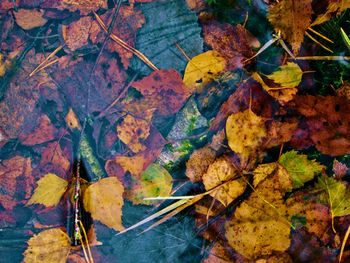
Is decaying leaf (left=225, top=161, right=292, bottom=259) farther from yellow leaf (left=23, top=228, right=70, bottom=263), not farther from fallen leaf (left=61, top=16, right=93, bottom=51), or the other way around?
fallen leaf (left=61, top=16, right=93, bottom=51)

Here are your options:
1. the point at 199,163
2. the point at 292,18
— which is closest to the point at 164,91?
the point at 199,163

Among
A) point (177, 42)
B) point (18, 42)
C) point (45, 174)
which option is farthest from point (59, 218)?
point (177, 42)

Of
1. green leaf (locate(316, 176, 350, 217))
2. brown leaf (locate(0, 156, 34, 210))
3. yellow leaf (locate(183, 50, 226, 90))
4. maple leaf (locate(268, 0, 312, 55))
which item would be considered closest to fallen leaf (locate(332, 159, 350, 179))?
green leaf (locate(316, 176, 350, 217))

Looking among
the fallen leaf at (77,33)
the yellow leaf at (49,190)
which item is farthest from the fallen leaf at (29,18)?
the yellow leaf at (49,190)

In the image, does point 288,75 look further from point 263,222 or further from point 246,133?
point 263,222

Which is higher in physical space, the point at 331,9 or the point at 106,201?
the point at 331,9

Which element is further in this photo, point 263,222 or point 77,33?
point 77,33

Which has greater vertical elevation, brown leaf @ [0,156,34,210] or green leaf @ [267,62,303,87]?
green leaf @ [267,62,303,87]
